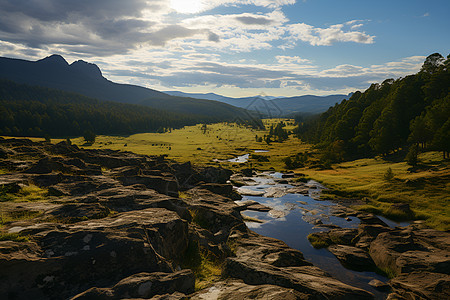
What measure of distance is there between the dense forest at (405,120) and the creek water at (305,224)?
3318cm

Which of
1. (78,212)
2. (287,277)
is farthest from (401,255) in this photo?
(78,212)

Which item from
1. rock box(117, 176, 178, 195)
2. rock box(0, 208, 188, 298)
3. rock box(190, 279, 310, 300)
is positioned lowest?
rock box(190, 279, 310, 300)

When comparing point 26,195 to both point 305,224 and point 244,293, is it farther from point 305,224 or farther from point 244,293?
point 305,224

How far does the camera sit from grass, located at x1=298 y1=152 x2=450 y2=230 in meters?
40.7

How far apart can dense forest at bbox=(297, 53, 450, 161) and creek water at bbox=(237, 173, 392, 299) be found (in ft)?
109

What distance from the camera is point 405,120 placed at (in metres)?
80.9

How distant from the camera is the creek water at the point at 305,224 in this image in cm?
2422

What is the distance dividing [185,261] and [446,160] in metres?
71.3

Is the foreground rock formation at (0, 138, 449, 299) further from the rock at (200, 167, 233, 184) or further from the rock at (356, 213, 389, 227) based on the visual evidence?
the rock at (200, 167, 233, 184)

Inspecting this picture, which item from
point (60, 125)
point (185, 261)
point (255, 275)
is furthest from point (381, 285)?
point (60, 125)

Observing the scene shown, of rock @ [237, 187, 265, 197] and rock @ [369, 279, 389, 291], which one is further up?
rock @ [369, 279, 389, 291]

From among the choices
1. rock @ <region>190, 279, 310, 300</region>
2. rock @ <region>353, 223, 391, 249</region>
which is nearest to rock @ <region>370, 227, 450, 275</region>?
rock @ <region>353, 223, 391, 249</region>

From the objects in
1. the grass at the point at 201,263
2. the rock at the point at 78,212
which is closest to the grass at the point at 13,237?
the rock at the point at 78,212

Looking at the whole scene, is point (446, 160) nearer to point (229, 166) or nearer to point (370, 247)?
point (370, 247)
